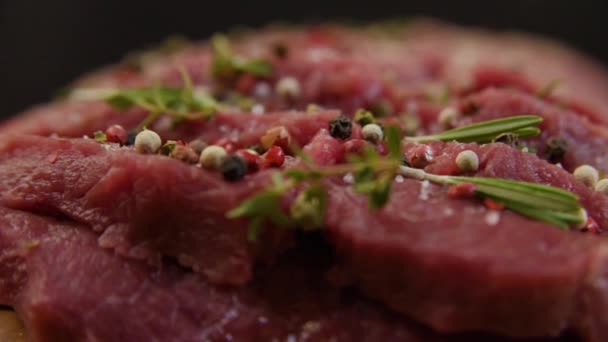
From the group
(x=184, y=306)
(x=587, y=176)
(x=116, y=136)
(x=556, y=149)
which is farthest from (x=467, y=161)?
(x=116, y=136)

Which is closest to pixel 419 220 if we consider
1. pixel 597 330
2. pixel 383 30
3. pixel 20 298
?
pixel 597 330

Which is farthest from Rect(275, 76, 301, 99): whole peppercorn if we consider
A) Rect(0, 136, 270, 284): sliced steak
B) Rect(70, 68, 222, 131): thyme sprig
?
Rect(0, 136, 270, 284): sliced steak

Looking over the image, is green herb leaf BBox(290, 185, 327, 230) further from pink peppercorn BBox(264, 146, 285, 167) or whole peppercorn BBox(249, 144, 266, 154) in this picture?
whole peppercorn BBox(249, 144, 266, 154)

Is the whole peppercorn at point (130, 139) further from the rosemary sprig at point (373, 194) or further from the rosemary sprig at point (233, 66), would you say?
the rosemary sprig at point (373, 194)

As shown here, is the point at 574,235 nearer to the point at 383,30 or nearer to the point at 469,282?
the point at 469,282

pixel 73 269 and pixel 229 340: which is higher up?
pixel 73 269
